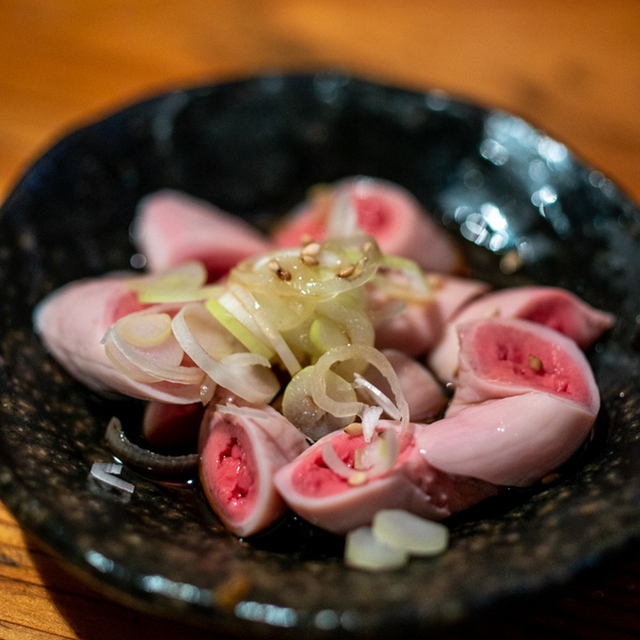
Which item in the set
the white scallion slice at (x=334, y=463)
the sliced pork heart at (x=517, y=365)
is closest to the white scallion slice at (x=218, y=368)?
the white scallion slice at (x=334, y=463)

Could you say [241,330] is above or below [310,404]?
above

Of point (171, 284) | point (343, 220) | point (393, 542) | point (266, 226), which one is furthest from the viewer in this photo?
point (266, 226)

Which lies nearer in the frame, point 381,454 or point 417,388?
point 381,454

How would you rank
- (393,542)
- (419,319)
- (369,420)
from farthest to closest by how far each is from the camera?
(419,319) → (369,420) → (393,542)

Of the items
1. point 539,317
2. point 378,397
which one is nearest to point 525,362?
point 539,317

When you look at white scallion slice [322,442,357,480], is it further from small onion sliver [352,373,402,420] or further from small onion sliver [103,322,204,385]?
small onion sliver [103,322,204,385]

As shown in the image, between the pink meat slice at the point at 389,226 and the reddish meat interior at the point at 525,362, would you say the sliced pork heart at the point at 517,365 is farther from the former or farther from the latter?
the pink meat slice at the point at 389,226

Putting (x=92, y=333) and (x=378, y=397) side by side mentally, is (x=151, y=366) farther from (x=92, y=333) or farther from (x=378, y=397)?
(x=378, y=397)
